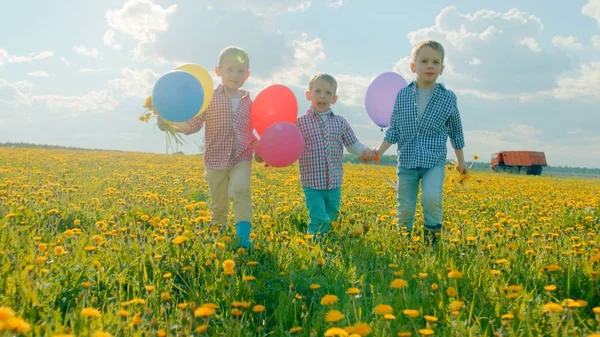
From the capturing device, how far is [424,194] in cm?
438

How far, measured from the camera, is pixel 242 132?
439 cm

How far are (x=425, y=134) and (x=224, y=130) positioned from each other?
1755 millimetres

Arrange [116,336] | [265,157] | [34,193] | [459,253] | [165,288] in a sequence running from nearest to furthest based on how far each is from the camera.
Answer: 1. [116,336]
2. [165,288]
3. [459,253]
4. [265,157]
5. [34,193]

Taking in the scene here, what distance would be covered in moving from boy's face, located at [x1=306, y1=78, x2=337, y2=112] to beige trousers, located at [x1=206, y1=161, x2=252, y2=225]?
2.88 ft

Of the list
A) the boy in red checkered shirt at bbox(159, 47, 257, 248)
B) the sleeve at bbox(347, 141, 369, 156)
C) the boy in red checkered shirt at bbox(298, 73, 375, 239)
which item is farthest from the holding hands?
the boy in red checkered shirt at bbox(159, 47, 257, 248)

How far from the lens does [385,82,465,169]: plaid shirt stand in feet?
14.4

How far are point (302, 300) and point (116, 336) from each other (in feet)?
3.51

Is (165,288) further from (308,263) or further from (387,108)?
(387,108)

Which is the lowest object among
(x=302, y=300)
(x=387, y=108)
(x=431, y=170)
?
(x=302, y=300)

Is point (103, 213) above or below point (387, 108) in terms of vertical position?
below

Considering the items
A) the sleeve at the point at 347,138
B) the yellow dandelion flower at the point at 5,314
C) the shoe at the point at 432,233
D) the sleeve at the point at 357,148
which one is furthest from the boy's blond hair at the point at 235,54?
the yellow dandelion flower at the point at 5,314

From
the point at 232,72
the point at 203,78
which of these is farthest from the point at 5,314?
the point at 232,72

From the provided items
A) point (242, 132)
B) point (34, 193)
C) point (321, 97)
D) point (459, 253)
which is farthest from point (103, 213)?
point (459, 253)

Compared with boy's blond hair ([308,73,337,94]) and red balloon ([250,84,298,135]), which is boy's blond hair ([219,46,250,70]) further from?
boy's blond hair ([308,73,337,94])
